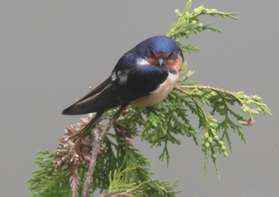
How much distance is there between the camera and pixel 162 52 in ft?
4.96

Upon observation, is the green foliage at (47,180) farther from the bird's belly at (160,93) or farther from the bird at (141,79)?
the bird's belly at (160,93)

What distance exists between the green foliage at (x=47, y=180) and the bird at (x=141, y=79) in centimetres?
13

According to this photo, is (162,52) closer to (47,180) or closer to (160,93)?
(160,93)

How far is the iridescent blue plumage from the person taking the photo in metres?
1.50

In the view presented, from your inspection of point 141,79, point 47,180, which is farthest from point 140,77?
point 47,180

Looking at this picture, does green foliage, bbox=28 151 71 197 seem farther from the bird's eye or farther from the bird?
the bird's eye

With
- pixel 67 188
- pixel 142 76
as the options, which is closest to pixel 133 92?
pixel 142 76

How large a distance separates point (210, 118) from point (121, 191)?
28 cm

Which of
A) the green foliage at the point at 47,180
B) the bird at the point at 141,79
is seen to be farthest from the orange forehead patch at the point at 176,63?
the green foliage at the point at 47,180

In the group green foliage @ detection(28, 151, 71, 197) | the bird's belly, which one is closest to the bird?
the bird's belly

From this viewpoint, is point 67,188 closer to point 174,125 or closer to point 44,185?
point 44,185

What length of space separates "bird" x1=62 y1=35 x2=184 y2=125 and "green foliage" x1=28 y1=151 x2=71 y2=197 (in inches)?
5.3

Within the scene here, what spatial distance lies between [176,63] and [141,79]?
0.10m

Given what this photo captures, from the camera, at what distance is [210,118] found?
4.88 ft
